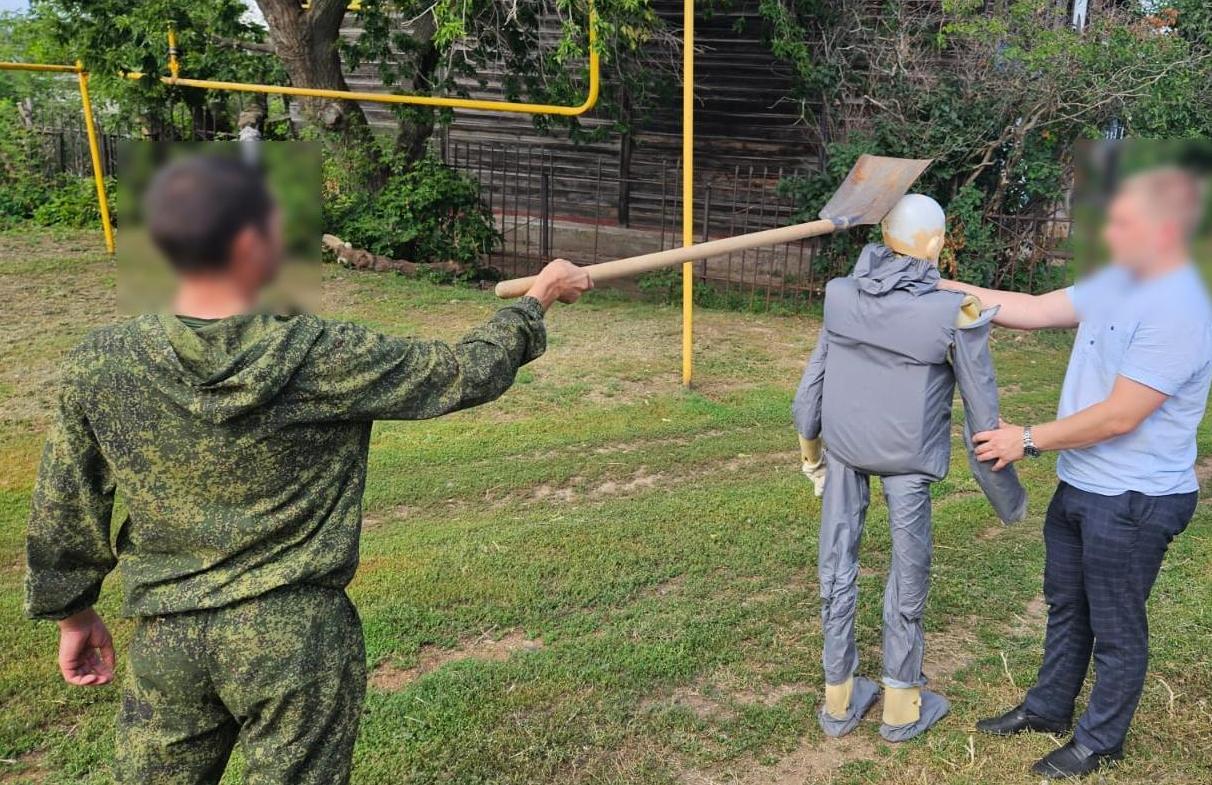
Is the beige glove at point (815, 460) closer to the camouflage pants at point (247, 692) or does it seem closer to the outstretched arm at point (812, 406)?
the outstretched arm at point (812, 406)

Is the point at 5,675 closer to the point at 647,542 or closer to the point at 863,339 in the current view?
the point at 647,542

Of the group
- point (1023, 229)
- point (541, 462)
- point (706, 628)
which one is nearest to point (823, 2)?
point (1023, 229)

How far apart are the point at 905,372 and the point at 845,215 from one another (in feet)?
2.61

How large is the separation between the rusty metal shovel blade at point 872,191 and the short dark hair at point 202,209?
2.41 metres

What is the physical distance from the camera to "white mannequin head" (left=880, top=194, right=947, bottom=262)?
3.51 metres

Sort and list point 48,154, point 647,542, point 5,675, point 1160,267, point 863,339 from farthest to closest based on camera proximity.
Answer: point 48,154, point 647,542, point 5,675, point 863,339, point 1160,267

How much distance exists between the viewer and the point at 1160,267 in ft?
10.2

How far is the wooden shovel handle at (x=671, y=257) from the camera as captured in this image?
319cm

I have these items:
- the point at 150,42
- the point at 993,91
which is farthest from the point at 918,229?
the point at 150,42

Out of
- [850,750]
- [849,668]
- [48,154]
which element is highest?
[48,154]

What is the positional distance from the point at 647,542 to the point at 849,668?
5.52 ft

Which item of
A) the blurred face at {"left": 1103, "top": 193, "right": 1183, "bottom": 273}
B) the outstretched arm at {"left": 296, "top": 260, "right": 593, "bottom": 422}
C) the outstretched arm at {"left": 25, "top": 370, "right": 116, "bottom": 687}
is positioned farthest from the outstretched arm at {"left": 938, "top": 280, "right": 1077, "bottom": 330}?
the outstretched arm at {"left": 25, "top": 370, "right": 116, "bottom": 687}

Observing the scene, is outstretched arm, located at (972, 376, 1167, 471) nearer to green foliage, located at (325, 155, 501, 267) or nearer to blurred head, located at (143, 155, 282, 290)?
blurred head, located at (143, 155, 282, 290)

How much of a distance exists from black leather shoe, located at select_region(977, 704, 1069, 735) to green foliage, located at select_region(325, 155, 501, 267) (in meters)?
9.13
